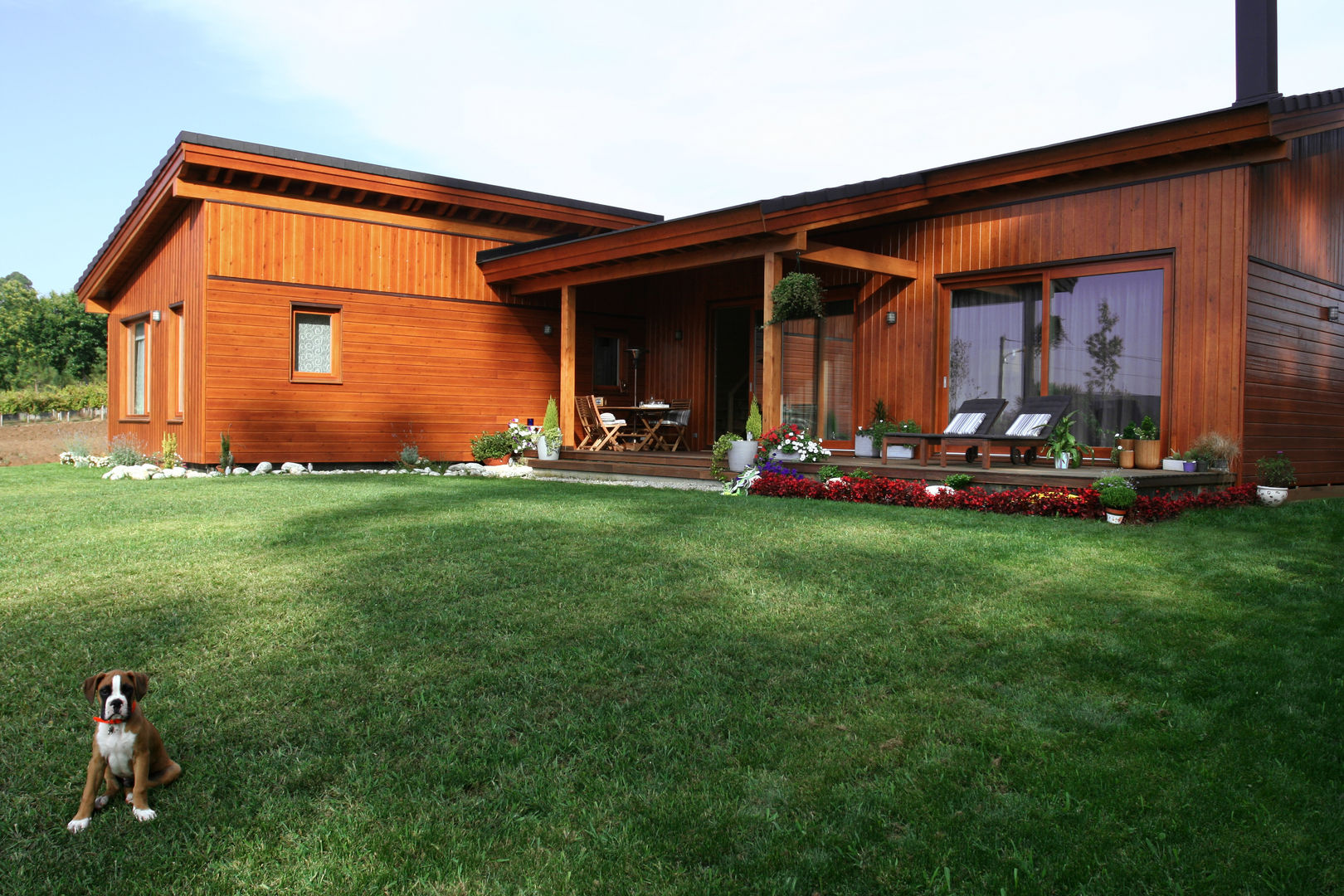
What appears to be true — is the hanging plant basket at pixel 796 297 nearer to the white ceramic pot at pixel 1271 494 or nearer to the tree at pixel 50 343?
the white ceramic pot at pixel 1271 494

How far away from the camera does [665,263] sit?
34.8 feet

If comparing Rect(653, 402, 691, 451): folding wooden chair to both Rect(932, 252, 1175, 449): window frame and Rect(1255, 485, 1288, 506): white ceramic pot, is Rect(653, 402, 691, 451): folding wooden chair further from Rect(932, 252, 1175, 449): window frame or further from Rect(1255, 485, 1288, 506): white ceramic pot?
Rect(1255, 485, 1288, 506): white ceramic pot

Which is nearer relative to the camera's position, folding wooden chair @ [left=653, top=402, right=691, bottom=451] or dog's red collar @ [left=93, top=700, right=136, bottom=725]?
dog's red collar @ [left=93, top=700, right=136, bottom=725]

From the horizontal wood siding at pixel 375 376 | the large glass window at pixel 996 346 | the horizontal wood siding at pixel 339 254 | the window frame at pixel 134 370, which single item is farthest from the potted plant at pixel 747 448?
the window frame at pixel 134 370

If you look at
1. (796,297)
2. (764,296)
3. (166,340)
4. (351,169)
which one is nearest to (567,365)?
(764,296)

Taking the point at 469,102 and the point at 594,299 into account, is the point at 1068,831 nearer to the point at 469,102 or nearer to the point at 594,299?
the point at 594,299

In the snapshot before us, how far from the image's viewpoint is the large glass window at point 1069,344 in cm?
817

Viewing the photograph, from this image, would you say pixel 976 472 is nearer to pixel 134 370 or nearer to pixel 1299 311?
pixel 1299 311

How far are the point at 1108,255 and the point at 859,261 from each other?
7.89 feet

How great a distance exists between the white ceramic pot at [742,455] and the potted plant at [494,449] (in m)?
3.93

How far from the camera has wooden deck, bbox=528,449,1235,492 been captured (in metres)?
7.18

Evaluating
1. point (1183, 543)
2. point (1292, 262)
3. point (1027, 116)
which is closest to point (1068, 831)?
point (1183, 543)

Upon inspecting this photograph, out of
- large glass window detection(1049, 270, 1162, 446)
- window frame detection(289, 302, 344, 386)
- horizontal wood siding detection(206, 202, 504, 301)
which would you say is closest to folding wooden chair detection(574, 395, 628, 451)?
horizontal wood siding detection(206, 202, 504, 301)

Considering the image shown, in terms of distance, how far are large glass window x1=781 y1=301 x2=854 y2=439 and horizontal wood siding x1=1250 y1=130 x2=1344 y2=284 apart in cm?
415
